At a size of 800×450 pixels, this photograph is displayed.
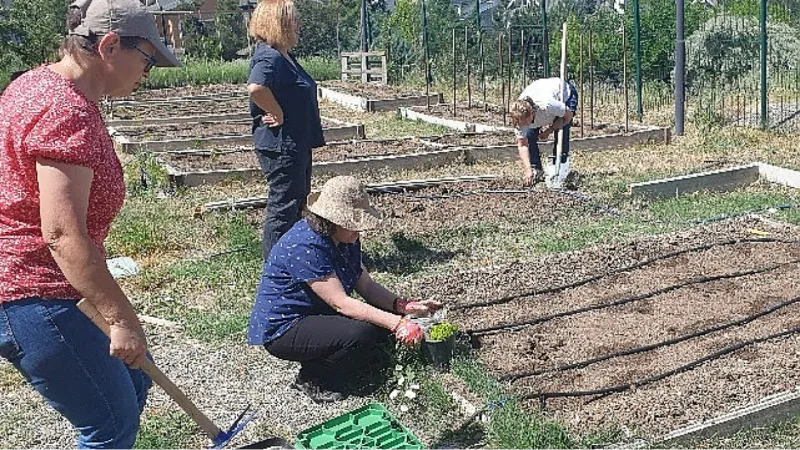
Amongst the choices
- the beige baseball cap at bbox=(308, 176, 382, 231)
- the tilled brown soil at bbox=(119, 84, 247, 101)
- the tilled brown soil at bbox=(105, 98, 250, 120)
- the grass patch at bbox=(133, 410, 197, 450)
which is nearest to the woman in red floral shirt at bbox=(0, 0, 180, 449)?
the grass patch at bbox=(133, 410, 197, 450)

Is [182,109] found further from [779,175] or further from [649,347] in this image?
[649,347]

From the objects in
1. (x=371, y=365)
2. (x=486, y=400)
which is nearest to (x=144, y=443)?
(x=371, y=365)

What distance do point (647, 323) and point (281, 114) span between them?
2.36 metres

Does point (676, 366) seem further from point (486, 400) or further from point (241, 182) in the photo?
point (241, 182)

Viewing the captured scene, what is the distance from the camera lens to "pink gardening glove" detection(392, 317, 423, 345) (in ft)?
12.1

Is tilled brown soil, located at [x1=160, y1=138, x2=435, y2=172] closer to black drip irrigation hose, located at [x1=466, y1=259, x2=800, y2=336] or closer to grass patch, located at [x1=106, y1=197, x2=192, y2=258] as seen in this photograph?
grass patch, located at [x1=106, y1=197, x2=192, y2=258]

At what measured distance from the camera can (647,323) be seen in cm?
458

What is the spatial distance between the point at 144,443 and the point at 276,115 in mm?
2226

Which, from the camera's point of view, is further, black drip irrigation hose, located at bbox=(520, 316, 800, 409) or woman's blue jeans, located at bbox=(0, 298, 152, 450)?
black drip irrigation hose, located at bbox=(520, 316, 800, 409)

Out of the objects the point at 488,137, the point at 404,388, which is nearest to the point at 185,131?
the point at 488,137

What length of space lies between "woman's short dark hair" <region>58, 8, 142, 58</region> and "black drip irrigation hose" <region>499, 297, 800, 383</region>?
229 cm

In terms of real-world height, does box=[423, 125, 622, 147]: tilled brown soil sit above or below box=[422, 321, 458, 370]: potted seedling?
above

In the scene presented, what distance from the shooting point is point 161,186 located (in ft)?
27.7

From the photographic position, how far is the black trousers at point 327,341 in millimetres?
3840
